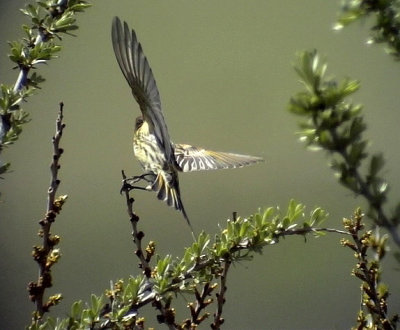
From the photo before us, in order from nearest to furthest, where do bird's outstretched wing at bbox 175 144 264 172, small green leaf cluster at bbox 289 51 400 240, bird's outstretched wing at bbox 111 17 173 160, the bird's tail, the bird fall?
small green leaf cluster at bbox 289 51 400 240 < bird's outstretched wing at bbox 111 17 173 160 < the bird < the bird's tail < bird's outstretched wing at bbox 175 144 264 172

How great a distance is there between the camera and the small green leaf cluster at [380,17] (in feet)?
2.68

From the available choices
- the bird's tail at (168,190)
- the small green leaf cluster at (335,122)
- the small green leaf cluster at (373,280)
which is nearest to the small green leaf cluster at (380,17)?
the small green leaf cluster at (335,122)

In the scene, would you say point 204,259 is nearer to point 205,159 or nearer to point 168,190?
point 168,190

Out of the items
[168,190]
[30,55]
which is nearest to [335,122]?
[30,55]

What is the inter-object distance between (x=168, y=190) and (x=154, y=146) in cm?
39

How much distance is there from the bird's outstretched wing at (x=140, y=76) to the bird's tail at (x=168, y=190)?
0.30ft

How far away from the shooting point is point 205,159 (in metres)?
2.55

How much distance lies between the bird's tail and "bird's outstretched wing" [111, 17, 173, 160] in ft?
0.30

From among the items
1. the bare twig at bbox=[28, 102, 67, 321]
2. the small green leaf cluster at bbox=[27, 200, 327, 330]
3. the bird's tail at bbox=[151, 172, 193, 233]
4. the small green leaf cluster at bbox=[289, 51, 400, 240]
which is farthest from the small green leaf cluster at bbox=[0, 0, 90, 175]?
the small green leaf cluster at bbox=[289, 51, 400, 240]

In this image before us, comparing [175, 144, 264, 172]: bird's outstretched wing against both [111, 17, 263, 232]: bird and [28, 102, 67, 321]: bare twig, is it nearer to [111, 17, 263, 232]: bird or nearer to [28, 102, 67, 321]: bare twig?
[111, 17, 263, 232]: bird

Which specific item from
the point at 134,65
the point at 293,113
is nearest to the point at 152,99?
the point at 134,65

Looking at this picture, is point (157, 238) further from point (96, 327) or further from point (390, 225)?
point (390, 225)

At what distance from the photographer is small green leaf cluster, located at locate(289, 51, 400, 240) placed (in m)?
0.75

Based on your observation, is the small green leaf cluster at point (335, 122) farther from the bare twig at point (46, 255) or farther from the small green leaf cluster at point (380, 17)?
the bare twig at point (46, 255)
